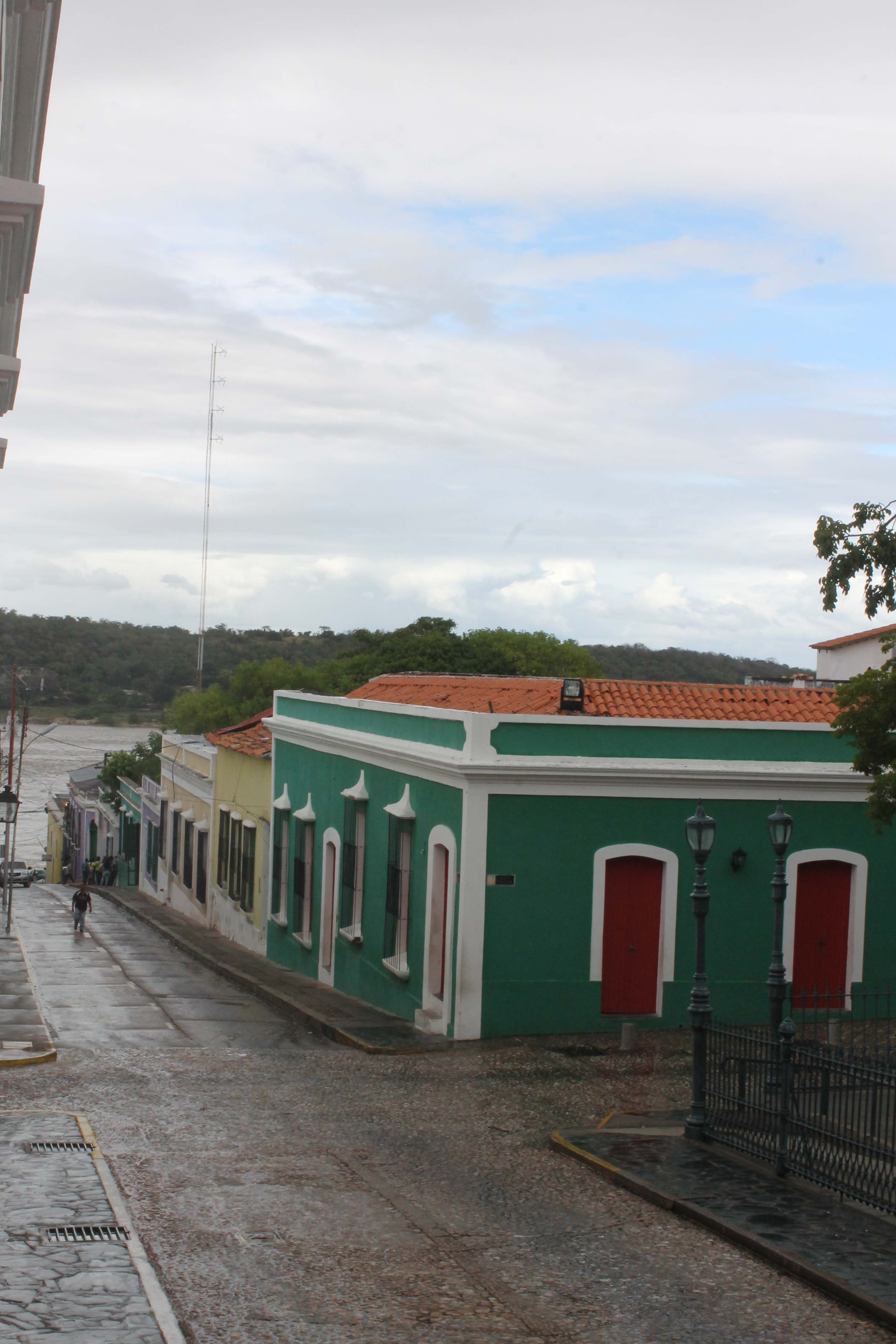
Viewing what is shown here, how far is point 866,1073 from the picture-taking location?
855 cm

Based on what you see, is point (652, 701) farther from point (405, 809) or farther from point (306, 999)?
point (306, 999)

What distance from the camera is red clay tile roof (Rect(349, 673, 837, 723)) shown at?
57.0 feet

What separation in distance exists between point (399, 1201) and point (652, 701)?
404 inches

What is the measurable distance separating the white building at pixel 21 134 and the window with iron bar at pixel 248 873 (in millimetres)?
15496

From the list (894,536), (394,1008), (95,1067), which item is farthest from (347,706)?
(894,536)

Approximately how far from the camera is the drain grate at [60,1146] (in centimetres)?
937

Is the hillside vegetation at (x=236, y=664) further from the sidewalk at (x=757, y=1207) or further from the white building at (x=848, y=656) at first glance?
the sidewalk at (x=757, y=1207)

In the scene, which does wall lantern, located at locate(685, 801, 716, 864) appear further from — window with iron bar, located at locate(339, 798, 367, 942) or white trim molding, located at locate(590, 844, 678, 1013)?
window with iron bar, located at locate(339, 798, 367, 942)

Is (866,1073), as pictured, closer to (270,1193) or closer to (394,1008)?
(270,1193)

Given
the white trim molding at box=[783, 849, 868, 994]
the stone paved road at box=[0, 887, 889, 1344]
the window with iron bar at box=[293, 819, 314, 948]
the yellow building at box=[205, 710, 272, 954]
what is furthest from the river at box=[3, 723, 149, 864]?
the stone paved road at box=[0, 887, 889, 1344]

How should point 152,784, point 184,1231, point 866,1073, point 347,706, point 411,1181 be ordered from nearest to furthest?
1. point 184,1231
2. point 866,1073
3. point 411,1181
4. point 347,706
5. point 152,784

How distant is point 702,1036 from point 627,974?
5.32 metres

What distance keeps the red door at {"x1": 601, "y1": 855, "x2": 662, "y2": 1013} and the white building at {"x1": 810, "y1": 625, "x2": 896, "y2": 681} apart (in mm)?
17531

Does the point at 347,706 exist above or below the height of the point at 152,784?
above
